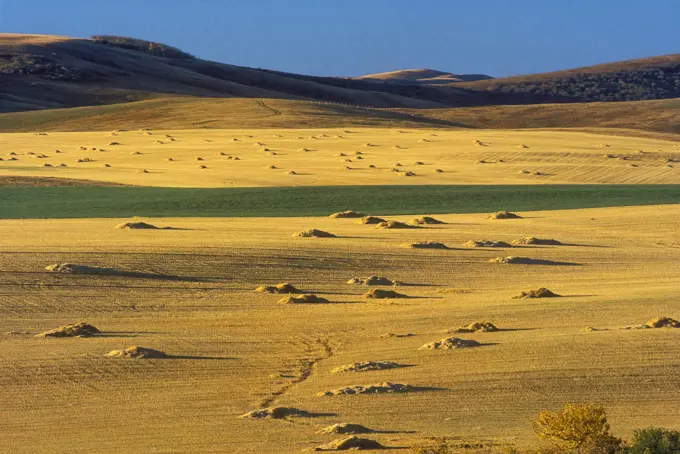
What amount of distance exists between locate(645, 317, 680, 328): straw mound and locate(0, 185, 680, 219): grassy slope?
2090 centimetres

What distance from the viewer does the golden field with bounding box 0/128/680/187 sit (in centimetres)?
5012

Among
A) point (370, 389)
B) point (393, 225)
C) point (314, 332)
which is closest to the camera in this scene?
point (370, 389)

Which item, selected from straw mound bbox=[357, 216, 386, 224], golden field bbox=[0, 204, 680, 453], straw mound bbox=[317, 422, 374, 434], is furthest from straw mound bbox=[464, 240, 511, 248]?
straw mound bbox=[317, 422, 374, 434]

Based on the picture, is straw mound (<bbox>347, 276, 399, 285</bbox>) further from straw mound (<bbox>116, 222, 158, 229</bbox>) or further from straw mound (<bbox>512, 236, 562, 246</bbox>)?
straw mound (<bbox>116, 222, 158, 229</bbox>)

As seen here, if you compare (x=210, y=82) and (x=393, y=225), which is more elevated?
(x=210, y=82)

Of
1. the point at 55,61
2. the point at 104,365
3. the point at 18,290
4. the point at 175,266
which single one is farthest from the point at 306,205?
the point at 55,61

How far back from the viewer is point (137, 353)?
16062 mm

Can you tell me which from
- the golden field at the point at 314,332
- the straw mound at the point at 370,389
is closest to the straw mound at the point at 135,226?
the golden field at the point at 314,332

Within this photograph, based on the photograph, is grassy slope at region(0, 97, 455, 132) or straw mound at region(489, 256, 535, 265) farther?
grassy slope at region(0, 97, 455, 132)

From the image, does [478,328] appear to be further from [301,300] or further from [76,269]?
[76,269]

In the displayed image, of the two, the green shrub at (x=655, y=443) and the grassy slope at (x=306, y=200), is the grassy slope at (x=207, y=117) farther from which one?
the green shrub at (x=655, y=443)

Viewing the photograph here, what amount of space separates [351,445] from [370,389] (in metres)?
2.43

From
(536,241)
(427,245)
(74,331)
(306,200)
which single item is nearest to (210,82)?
(306,200)

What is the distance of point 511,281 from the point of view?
949 inches
